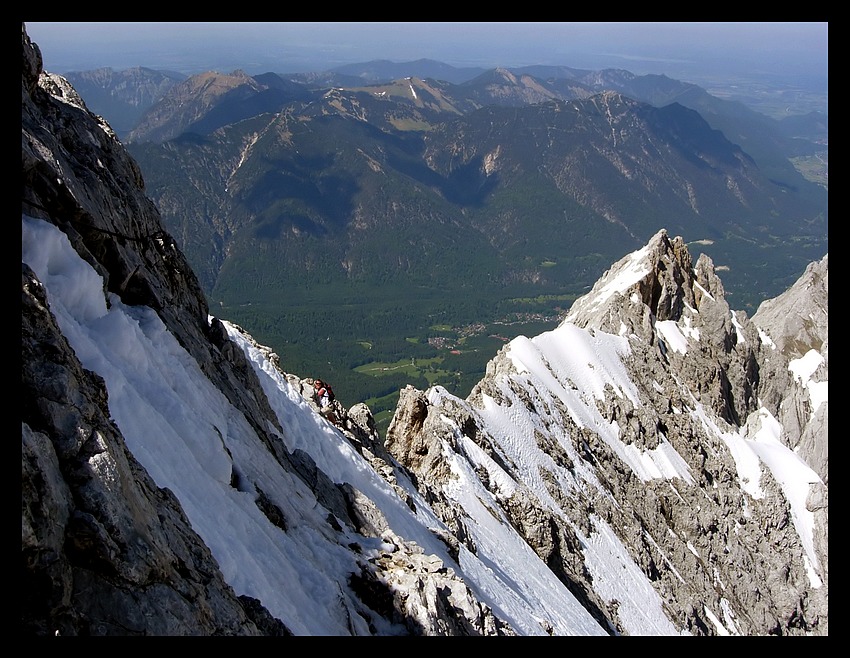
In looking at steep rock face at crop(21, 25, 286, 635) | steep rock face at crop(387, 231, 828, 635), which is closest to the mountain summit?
steep rock face at crop(21, 25, 286, 635)

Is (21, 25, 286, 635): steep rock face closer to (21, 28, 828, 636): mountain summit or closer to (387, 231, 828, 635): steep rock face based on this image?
(21, 28, 828, 636): mountain summit

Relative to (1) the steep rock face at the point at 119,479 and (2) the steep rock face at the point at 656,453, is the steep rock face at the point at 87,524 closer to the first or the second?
(1) the steep rock face at the point at 119,479

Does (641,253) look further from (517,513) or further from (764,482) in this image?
(517,513)

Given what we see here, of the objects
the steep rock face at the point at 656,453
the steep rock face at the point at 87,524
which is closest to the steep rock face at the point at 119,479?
the steep rock face at the point at 87,524

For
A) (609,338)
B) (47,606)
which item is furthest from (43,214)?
(609,338)

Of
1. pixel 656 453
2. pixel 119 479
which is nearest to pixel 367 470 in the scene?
pixel 119 479
